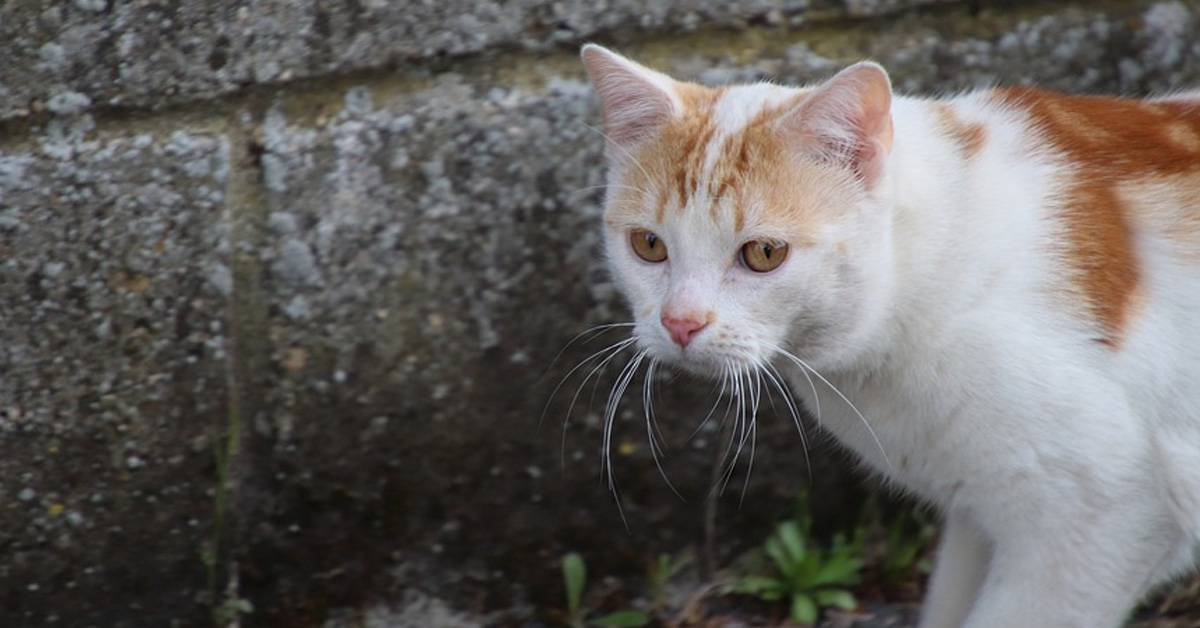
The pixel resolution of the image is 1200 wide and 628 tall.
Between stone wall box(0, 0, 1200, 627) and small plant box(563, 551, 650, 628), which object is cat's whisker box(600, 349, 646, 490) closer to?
stone wall box(0, 0, 1200, 627)

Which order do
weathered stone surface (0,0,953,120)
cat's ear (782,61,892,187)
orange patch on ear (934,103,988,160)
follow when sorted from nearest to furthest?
cat's ear (782,61,892,187), orange patch on ear (934,103,988,160), weathered stone surface (0,0,953,120)

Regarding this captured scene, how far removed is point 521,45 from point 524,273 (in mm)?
450

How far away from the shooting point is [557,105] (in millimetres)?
2836

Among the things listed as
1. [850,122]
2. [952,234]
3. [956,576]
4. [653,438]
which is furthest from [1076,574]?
[653,438]

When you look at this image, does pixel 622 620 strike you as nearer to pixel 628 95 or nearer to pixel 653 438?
pixel 653 438

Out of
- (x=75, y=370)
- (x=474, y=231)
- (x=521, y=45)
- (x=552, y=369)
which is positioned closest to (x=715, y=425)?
(x=552, y=369)

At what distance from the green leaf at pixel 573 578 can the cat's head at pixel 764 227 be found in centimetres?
91

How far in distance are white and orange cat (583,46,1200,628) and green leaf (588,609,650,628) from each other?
2.89 ft

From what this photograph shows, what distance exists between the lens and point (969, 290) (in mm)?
2320

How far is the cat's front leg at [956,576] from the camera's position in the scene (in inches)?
105

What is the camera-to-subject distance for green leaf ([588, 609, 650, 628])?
10.2 ft

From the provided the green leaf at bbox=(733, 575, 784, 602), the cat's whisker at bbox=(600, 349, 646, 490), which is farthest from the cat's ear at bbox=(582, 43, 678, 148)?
the green leaf at bbox=(733, 575, 784, 602)

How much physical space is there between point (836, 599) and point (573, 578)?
0.57 meters

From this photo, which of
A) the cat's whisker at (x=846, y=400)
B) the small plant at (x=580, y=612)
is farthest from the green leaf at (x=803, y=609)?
the cat's whisker at (x=846, y=400)
